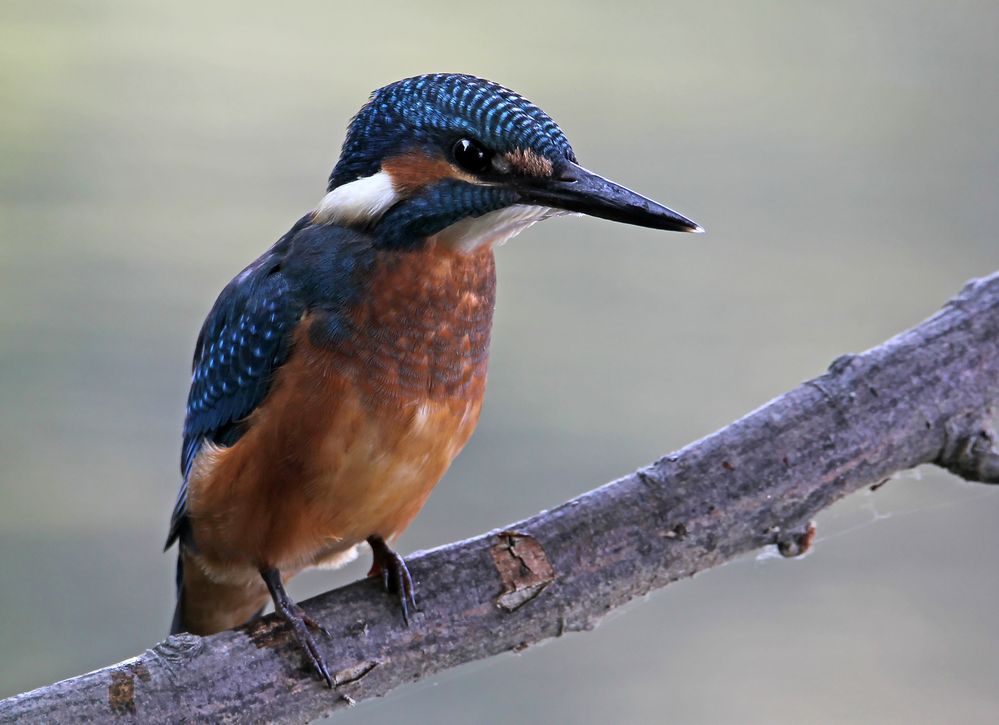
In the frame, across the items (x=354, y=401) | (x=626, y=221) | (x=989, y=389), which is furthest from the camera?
(x=989, y=389)

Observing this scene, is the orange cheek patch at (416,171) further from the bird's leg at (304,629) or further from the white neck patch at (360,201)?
the bird's leg at (304,629)

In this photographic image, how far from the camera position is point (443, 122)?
3.84 feet

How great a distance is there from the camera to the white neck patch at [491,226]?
3.86 ft

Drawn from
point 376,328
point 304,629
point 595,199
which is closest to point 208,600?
point 304,629

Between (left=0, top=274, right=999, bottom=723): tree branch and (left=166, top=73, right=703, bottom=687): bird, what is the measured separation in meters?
0.04

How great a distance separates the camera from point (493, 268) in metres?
1.33

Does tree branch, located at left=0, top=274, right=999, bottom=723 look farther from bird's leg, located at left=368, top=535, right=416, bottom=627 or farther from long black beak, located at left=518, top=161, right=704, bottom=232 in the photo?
long black beak, located at left=518, top=161, right=704, bottom=232

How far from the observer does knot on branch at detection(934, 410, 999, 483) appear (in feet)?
4.74

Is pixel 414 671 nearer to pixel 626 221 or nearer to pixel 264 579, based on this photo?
pixel 264 579

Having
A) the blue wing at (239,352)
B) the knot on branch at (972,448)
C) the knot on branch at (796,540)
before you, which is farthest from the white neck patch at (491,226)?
the knot on branch at (972,448)

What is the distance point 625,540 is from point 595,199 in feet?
1.37

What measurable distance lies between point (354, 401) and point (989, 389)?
789 mm

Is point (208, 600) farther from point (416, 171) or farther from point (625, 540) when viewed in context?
point (416, 171)

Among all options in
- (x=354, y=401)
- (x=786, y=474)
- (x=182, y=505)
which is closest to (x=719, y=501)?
(x=786, y=474)
